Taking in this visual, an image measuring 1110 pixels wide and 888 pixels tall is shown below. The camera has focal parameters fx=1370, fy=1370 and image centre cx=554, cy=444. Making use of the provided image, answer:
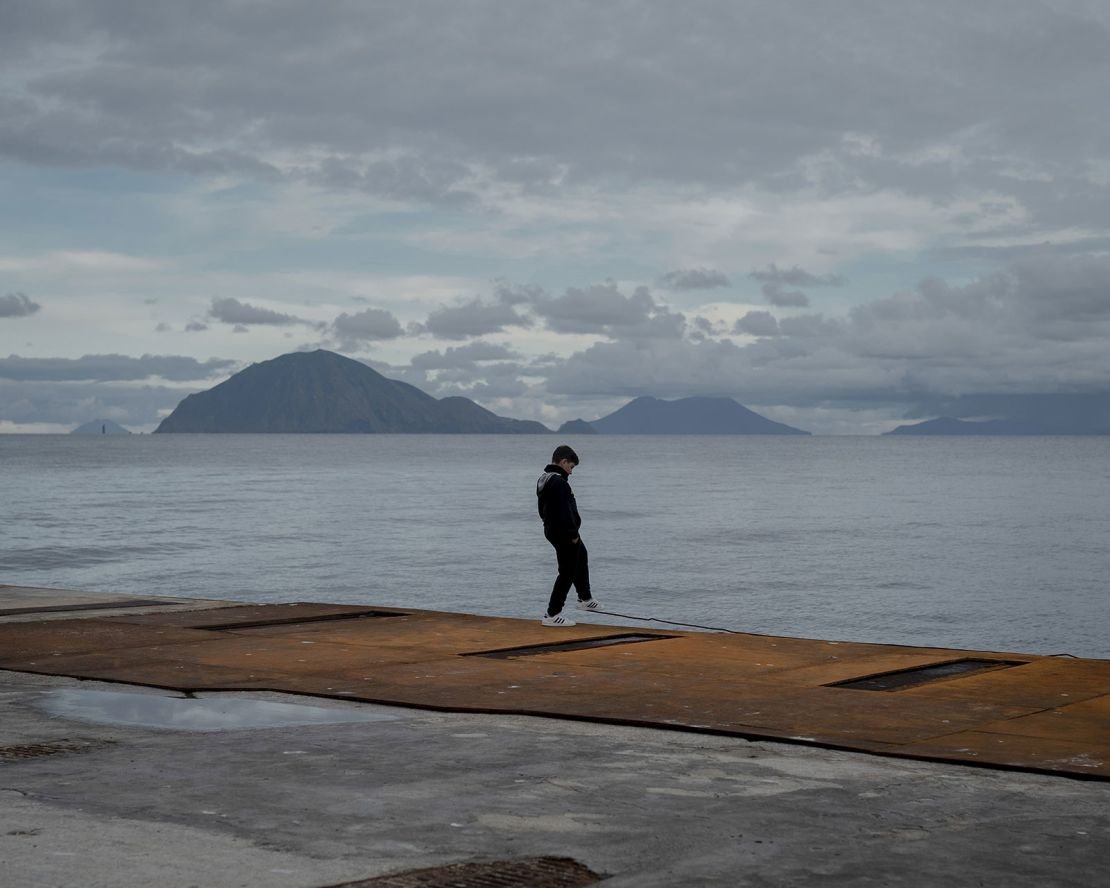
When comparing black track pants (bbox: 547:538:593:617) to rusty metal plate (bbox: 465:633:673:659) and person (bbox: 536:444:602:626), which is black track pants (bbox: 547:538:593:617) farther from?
rusty metal plate (bbox: 465:633:673:659)

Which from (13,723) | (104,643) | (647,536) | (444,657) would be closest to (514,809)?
(13,723)

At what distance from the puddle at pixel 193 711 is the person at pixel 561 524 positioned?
5451 millimetres

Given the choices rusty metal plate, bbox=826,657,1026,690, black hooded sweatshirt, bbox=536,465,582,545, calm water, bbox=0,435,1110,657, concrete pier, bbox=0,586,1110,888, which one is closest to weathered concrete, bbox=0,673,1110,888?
concrete pier, bbox=0,586,1110,888

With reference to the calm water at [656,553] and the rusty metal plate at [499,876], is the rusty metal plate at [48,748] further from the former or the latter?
the calm water at [656,553]

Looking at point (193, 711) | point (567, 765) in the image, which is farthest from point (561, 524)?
point (567, 765)

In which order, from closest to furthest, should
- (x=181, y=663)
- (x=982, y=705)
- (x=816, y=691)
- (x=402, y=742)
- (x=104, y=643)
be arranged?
1. (x=402, y=742)
2. (x=982, y=705)
3. (x=816, y=691)
4. (x=181, y=663)
5. (x=104, y=643)

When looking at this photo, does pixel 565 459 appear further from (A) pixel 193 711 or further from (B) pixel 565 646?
(A) pixel 193 711

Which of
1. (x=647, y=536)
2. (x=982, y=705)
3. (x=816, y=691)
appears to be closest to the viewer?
(x=982, y=705)

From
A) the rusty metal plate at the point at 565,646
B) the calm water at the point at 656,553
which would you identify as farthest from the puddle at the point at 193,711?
the calm water at the point at 656,553

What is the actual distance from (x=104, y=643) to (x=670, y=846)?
8759mm

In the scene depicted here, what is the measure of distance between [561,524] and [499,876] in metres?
9.64

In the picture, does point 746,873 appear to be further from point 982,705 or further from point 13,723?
point 13,723

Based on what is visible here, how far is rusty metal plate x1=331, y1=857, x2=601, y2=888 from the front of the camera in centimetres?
535

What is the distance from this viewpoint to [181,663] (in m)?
11.9
